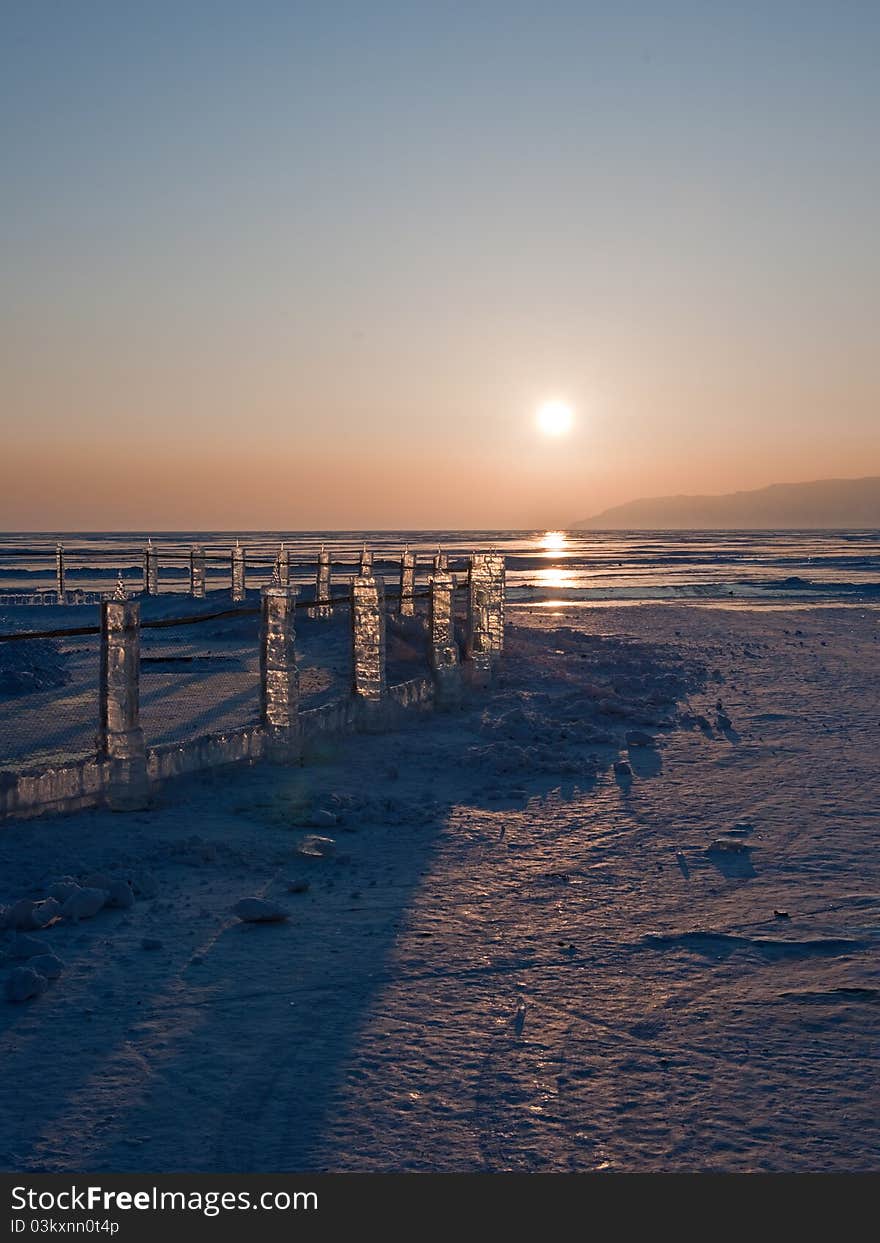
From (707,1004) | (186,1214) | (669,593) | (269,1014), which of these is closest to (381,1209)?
(186,1214)

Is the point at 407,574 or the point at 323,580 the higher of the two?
the point at 407,574

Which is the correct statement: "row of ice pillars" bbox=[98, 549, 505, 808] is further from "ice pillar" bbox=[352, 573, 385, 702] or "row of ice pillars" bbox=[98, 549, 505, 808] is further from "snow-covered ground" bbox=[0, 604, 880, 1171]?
"snow-covered ground" bbox=[0, 604, 880, 1171]

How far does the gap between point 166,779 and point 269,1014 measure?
14.0 ft

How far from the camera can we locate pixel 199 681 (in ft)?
49.1

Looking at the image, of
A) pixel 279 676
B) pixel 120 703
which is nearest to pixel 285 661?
pixel 279 676

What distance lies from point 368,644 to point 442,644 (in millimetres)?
1834

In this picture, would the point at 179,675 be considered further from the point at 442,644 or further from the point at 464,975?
the point at 464,975

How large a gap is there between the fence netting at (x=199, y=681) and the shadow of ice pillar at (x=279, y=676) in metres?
0.25

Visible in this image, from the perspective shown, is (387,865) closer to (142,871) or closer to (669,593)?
(142,871)


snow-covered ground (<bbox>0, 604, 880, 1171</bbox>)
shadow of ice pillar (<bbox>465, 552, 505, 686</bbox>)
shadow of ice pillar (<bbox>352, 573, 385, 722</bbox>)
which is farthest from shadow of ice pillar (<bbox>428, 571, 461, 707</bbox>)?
snow-covered ground (<bbox>0, 604, 880, 1171</bbox>)

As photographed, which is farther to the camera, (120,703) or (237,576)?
(237,576)

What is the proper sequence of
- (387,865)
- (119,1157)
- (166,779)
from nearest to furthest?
(119,1157) < (387,865) < (166,779)

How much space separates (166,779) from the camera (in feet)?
27.8

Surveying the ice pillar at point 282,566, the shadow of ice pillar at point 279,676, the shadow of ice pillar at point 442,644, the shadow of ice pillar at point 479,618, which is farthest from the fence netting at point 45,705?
the shadow of ice pillar at point 479,618
